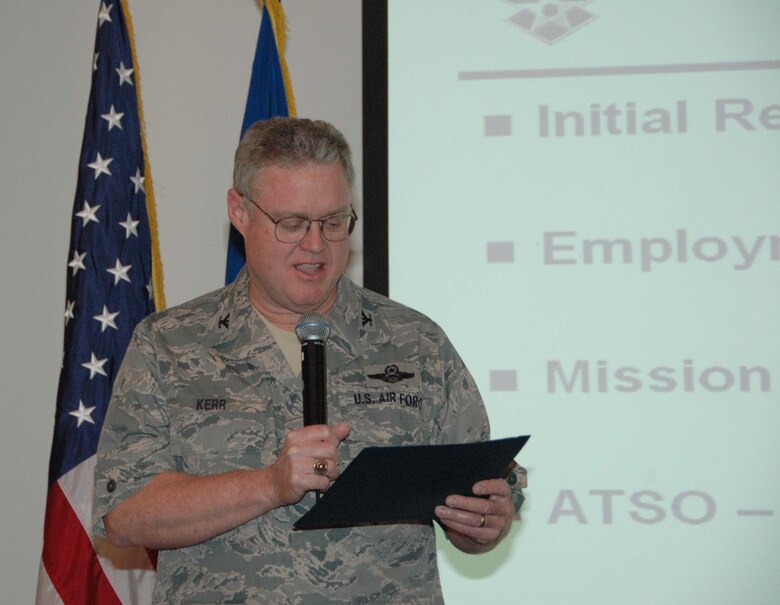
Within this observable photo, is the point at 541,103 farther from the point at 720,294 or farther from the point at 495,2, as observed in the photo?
the point at 720,294

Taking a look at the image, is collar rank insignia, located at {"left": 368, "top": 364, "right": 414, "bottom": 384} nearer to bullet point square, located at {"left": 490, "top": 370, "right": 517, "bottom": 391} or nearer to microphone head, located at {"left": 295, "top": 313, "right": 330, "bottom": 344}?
microphone head, located at {"left": 295, "top": 313, "right": 330, "bottom": 344}

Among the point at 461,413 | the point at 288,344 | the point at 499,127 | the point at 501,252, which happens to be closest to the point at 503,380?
the point at 501,252

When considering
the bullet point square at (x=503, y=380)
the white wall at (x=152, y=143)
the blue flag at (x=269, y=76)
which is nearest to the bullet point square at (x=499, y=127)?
the white wall at (x=152, y=143)

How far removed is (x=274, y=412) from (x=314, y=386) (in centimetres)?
34

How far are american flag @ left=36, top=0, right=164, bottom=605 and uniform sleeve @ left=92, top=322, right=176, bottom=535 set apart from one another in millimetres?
985

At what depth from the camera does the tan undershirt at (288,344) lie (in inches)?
86.8

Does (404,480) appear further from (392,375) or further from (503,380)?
(503,380)

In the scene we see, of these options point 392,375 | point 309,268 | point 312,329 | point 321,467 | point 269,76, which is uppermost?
point 269,76

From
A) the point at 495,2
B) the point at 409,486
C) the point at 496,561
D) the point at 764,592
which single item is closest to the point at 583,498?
the point at 496,561

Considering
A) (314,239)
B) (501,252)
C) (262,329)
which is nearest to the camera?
(314,239)

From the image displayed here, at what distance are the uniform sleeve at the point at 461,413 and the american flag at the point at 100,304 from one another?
1246 mm

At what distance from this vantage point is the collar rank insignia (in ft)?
7.15

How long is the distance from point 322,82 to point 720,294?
153 centimetres

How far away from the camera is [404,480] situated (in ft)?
5.74
